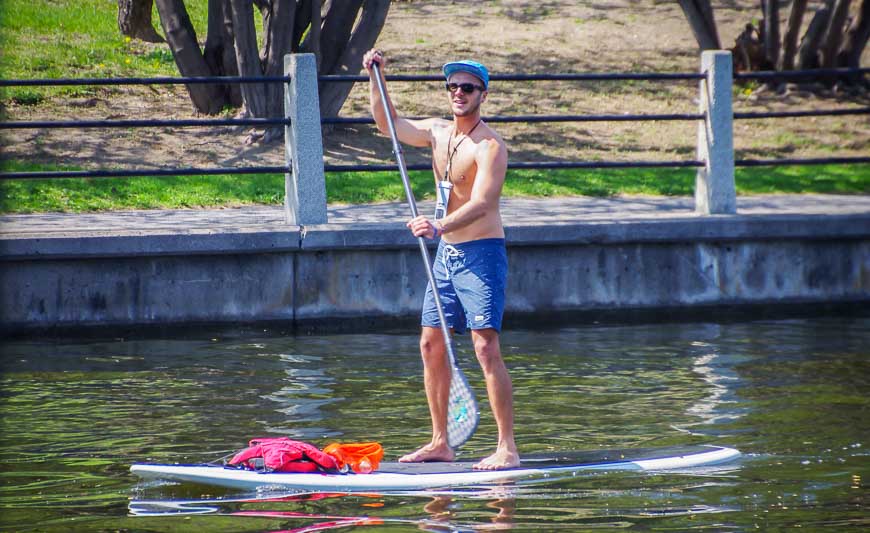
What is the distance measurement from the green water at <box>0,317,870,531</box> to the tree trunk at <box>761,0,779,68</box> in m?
8.47

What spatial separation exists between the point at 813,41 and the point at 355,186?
328 inches

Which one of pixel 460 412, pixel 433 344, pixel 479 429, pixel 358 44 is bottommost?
pixel 479 429

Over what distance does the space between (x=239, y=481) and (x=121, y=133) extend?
377 inches

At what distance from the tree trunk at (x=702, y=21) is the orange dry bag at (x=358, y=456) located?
1160 cm

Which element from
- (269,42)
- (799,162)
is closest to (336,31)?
(269,42)

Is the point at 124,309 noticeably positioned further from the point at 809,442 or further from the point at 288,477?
the point at 809,442

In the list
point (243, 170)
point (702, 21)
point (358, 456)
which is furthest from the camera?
point (702, 21)

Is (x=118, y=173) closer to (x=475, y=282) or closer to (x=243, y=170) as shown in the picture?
(x=243, y=170)

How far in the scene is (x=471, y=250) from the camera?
6309mm

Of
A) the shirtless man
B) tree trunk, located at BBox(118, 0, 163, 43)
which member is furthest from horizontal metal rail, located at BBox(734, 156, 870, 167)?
tree trunk, located at BBox(118, 0, 163, 43)

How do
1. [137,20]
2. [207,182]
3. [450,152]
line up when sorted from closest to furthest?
[450,152] < [207,182] < [137,20]

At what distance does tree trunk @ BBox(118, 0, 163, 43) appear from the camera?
62.4 feet

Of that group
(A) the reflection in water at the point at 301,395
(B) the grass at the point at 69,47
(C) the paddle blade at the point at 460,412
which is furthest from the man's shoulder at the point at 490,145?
(B) the grass at the point at 69,47

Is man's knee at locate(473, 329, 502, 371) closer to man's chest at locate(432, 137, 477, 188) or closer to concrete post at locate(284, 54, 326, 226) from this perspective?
man's chest at locate(432, 137, 477, 188)
